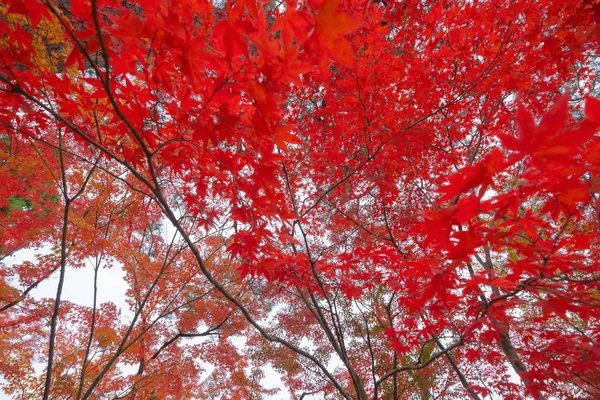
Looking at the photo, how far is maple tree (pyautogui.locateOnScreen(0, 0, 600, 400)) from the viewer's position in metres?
1.04

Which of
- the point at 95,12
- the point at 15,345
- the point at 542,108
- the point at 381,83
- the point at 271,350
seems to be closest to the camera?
the point at 95,12

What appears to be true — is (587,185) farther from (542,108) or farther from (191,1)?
(542,108)

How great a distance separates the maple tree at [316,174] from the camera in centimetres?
104

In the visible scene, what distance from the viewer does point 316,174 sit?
4367 mm

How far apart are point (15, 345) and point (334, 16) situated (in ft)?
28.3

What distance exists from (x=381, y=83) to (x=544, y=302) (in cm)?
229

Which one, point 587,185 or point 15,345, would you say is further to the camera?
point 15,345

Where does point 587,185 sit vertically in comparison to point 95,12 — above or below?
below

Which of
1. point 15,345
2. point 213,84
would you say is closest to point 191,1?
point 213,84

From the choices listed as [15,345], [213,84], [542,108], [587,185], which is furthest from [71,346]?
[542,108]

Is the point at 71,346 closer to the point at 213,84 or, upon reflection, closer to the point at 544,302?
the point at 213,84

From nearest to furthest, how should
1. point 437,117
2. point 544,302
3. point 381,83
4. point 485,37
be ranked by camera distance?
point 544,302 < point 381,83 < point 485,37 < point 437,117

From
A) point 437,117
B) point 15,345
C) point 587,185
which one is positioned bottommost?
point 587,185

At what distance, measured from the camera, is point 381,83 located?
2.84 metres
